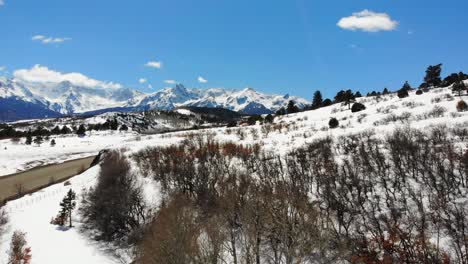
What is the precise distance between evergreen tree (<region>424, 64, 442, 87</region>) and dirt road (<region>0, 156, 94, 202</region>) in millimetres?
94335

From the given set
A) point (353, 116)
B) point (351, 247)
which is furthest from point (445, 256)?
point (353, 116)

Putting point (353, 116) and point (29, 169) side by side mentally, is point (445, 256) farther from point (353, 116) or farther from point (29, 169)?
point (29, 169)

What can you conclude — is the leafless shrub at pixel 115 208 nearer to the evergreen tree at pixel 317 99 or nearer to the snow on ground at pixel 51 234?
the snow on ground at pixel 51 234

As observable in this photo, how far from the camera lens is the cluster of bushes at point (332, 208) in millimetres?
25125

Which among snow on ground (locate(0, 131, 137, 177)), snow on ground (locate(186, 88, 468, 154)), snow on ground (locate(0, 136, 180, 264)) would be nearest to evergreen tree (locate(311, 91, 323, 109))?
snow on ground (locate(186, 88, 468, 154))

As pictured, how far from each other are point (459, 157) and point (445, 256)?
1153 centimetres

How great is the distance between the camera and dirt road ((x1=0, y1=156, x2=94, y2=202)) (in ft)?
234

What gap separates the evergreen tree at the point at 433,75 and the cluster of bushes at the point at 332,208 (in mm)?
49104

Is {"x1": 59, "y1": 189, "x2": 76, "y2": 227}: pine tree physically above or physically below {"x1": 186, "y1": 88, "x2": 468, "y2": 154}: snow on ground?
below

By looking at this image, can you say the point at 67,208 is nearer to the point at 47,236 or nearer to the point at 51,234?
the point at 51,234

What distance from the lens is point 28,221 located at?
47.8 meters

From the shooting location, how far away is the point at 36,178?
81875 mm

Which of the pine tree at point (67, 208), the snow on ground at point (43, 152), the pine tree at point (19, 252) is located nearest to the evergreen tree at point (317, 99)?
the snow on ground at point (43, 152)

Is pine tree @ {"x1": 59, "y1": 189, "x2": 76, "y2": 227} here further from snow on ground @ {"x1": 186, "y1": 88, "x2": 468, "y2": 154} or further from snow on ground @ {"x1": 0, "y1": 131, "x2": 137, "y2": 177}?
snow on ground @ {"x1": 0, "y1": 131, "x2": 137, "y2": 177}
